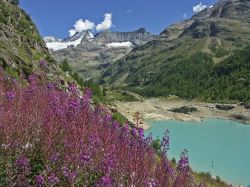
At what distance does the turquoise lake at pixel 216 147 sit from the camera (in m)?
69.8

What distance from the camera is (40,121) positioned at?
27.5 feet

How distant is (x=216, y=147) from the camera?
96500 millimetres

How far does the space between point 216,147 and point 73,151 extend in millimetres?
92904

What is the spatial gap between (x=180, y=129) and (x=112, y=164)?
5037 inches

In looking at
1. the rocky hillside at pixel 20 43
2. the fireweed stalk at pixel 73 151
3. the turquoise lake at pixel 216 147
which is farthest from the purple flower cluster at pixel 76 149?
the turquoise lake at pixel 216 147

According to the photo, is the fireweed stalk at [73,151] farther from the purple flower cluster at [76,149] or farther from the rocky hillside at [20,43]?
the rocky hillside at [20,43]

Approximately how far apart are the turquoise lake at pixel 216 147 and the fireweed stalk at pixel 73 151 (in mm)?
56042

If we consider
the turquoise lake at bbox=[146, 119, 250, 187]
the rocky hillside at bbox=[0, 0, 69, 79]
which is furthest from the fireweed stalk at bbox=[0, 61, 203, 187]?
the turquoise lake at bbox=[146, 119, 250, 187]

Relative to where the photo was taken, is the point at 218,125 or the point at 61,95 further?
the point at 218,125

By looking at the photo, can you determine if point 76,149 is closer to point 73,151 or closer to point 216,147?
point 73,151

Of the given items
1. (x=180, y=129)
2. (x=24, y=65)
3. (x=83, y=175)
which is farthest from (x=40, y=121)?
(x=180, y=129)

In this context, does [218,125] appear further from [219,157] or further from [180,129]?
[219,157]

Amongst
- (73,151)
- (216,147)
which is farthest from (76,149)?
(216,147)

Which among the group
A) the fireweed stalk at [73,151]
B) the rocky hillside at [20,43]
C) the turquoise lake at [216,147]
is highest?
the rocky hillside at [20,43]
